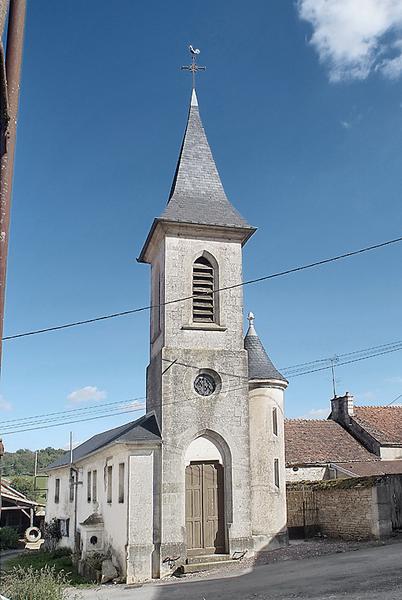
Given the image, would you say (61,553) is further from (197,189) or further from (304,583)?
(197,189)

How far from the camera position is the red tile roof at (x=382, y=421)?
31672 millimetres

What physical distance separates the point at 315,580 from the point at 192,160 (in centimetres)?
1478

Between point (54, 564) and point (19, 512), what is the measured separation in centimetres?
1898

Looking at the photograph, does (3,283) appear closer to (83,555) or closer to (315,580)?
(315,580)

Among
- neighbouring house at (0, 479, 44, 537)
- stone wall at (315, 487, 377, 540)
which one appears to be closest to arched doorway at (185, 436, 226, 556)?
stone wall at (315, 487, 377, 540)

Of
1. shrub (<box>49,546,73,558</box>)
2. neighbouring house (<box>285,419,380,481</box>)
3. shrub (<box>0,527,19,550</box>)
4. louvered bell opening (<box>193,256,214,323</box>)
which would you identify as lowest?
shrub (<box>0,527,19,550</box>)

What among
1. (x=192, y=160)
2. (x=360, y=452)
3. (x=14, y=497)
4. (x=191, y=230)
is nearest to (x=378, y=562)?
(x=191, y=230)

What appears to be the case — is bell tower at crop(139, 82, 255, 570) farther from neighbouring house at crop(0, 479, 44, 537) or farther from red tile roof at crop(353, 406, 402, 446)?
neighbouring house at crop(0, 479, 44, 537)

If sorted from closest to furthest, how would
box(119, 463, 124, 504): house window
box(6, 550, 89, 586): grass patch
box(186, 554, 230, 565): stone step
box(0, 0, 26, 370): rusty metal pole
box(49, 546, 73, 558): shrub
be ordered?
box(0, 0, 26, 370): rusty metal pole, box(186, 554, 230, 565): stone step, box(6, 550, 89, 586): grass patch, box(119, 463, 124, 504): house window, box(49, 546, 73, 558): shrub

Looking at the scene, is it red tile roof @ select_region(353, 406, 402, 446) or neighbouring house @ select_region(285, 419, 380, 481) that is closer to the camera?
neighbouring house @ select_region(285, 419, 380, 481)

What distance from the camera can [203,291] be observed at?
19.5 m

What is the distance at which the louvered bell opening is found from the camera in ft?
63.5

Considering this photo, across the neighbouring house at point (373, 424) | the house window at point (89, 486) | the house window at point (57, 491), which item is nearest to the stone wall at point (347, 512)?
the house window at point (89, 486)

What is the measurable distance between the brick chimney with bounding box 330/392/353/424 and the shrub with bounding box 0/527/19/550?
64.1 feet
